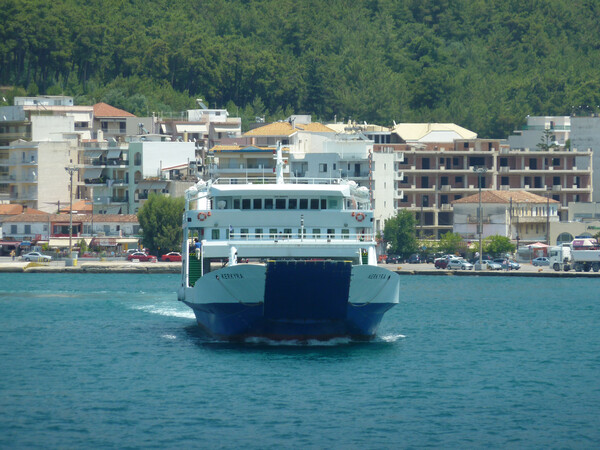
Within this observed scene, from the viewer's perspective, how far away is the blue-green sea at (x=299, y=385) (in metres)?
36.2

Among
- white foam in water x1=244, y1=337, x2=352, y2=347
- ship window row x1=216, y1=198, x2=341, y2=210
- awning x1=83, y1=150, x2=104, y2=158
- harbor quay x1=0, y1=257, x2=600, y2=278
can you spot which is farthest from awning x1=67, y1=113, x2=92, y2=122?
white foam in water x1=244, y1=337, x2=352, y2=347

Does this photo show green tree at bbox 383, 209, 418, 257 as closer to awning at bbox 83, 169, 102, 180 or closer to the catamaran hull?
awning at bbox 83, 169, 102, 180

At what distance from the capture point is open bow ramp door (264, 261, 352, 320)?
48.5 m

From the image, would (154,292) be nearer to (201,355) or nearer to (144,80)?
(201,355)

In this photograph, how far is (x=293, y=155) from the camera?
126m

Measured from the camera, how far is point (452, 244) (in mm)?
123000

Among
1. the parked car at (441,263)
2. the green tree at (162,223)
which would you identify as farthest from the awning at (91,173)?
the parked car at (441,263)

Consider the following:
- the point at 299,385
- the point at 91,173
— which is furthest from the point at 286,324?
the point at 91,173

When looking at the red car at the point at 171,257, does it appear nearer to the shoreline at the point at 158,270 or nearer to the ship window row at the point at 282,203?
the shoreline at the point at 158,270

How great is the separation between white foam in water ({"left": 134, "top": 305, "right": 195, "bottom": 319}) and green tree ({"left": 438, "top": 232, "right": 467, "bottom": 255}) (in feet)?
173

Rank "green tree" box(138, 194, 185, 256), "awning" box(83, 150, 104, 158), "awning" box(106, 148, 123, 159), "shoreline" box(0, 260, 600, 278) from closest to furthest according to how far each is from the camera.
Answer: "shoreline" box(0, 260, 600, 278) → "green tree" box(138, 194, 185, 256) → "awning" box(106, 148, 123, 159) → "awning" box(83, 150, 104, 158)

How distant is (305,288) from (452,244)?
75408 millimetres

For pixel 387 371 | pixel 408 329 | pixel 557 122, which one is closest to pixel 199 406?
pixel 387 371

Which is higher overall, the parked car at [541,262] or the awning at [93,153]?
the awning at [93,153]
